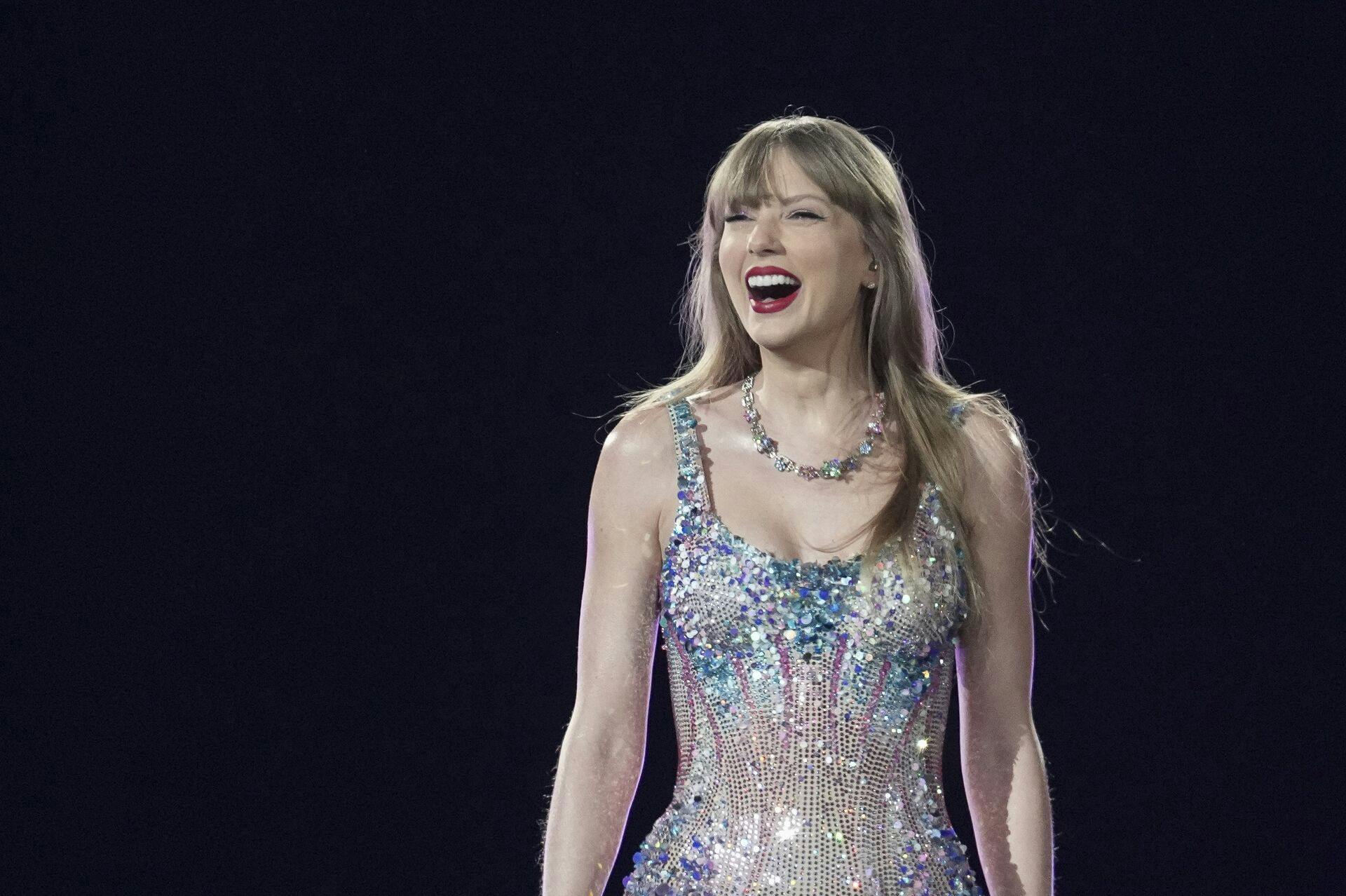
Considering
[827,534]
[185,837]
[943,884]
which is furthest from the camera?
[185,837]

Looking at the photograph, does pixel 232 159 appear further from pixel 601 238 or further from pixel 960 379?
pixel 960 379

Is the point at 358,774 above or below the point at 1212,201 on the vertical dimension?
below

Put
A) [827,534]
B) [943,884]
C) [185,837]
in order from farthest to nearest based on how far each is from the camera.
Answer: [185,837], [827,534], [943,884]

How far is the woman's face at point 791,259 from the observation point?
1811 mm

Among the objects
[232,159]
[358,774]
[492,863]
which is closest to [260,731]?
[358,774]

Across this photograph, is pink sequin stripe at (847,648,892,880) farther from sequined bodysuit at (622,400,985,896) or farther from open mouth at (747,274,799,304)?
open mouth at (747,274,799,304)

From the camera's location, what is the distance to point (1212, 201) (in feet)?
9.57

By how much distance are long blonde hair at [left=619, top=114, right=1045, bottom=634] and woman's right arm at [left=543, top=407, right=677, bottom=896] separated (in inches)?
3.6

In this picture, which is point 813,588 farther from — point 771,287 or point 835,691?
point 771,287

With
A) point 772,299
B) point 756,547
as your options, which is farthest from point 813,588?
point 772,299

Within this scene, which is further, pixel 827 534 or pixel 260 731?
pixel 260 731

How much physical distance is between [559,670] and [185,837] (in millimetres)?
716

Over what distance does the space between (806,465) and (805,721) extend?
299 mm

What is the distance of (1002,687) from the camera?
180 cm
